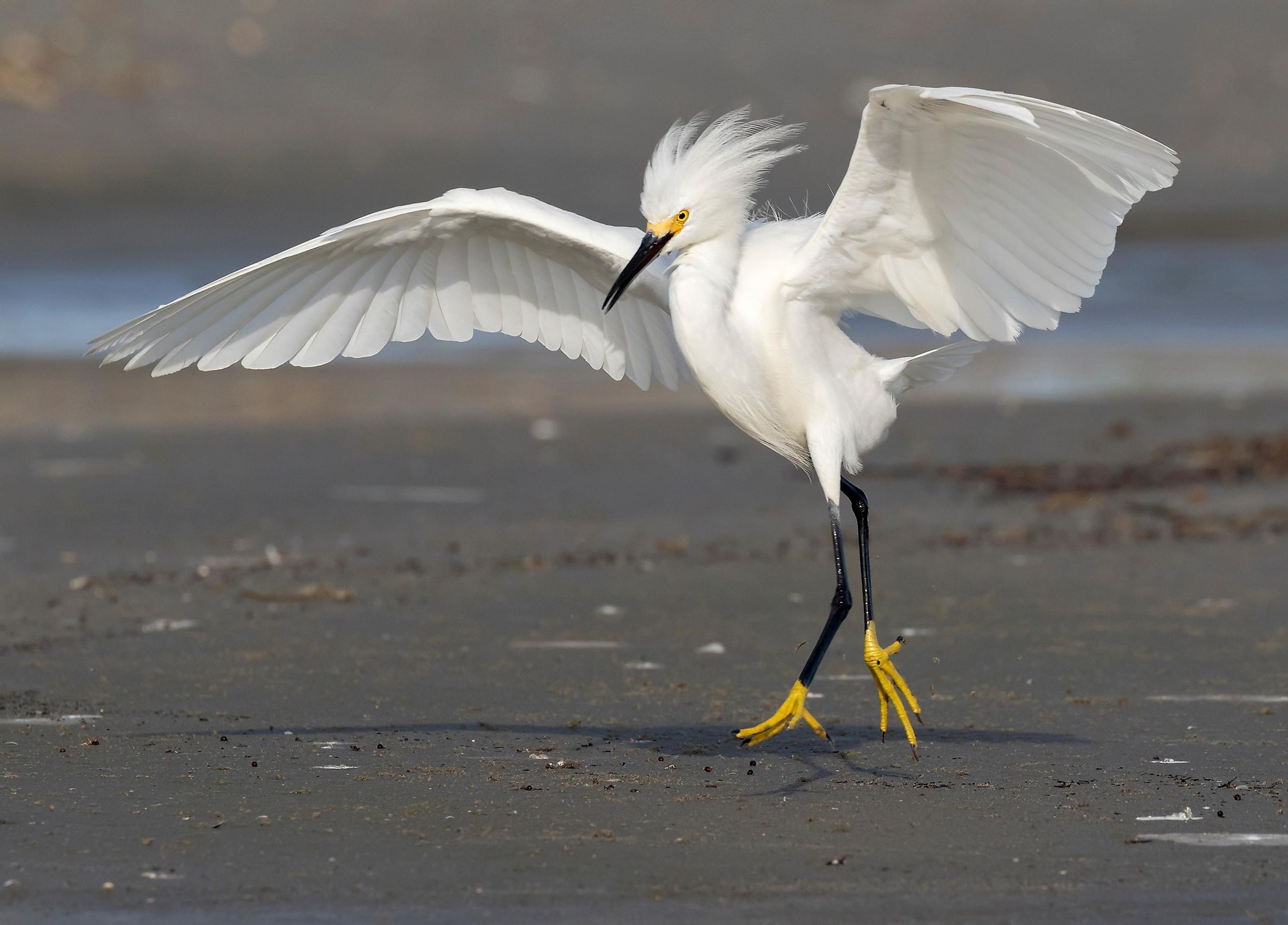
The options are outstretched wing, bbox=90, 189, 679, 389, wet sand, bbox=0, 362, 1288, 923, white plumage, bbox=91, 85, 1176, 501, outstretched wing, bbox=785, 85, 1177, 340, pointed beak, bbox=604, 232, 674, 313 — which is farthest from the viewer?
outstretched wing, bbox=90, 189, 679, 389

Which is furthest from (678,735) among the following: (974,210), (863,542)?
(974,210)

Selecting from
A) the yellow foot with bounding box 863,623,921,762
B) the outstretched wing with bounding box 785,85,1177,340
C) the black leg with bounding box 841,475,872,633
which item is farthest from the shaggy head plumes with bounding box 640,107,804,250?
the yellow foot with bounding box 863,623,921,762

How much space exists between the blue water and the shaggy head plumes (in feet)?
40.5

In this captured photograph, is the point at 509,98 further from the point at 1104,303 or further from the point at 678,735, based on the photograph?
the point at 678,735

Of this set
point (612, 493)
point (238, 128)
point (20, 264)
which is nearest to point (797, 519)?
point (612, 493)

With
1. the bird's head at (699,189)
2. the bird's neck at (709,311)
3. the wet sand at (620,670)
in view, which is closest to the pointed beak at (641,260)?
the bird's head at (699,189)

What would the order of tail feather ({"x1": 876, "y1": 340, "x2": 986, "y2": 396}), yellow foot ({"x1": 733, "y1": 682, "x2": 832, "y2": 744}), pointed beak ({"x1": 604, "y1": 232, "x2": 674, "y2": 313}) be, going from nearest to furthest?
1. yellow foot ({"x1": 733, "y1": 682, "x2": 832, "y2": 744})
2. pointed beak ({"x1": 604, "y1": 232, "x2": 674, "y2": 313})
3. tail feather ({"x1": 876, "y1": 340, "x2": 986, "y2": 396})

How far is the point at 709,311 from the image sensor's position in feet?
20.5

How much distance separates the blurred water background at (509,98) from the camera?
2875 cm

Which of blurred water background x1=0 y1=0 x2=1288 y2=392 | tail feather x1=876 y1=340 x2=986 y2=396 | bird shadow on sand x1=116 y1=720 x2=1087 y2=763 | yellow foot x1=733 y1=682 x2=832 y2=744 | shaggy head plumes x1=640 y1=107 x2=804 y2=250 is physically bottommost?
bird shadow on sand x1=116 y1=720 x2=1087 y2=763

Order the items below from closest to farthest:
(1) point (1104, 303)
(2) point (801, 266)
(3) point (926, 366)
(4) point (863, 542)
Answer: (2) point (801, 266)
(4) point (863, 542)
(3) point (926, 366)
(1) point (1104, 303)

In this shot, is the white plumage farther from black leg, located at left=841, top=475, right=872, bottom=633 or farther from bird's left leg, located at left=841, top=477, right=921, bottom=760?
bird's left leg, located at left=841, top=477, right=921, bottom=760

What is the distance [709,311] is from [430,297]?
1.61 metres

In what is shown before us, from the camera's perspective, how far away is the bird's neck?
626cm
